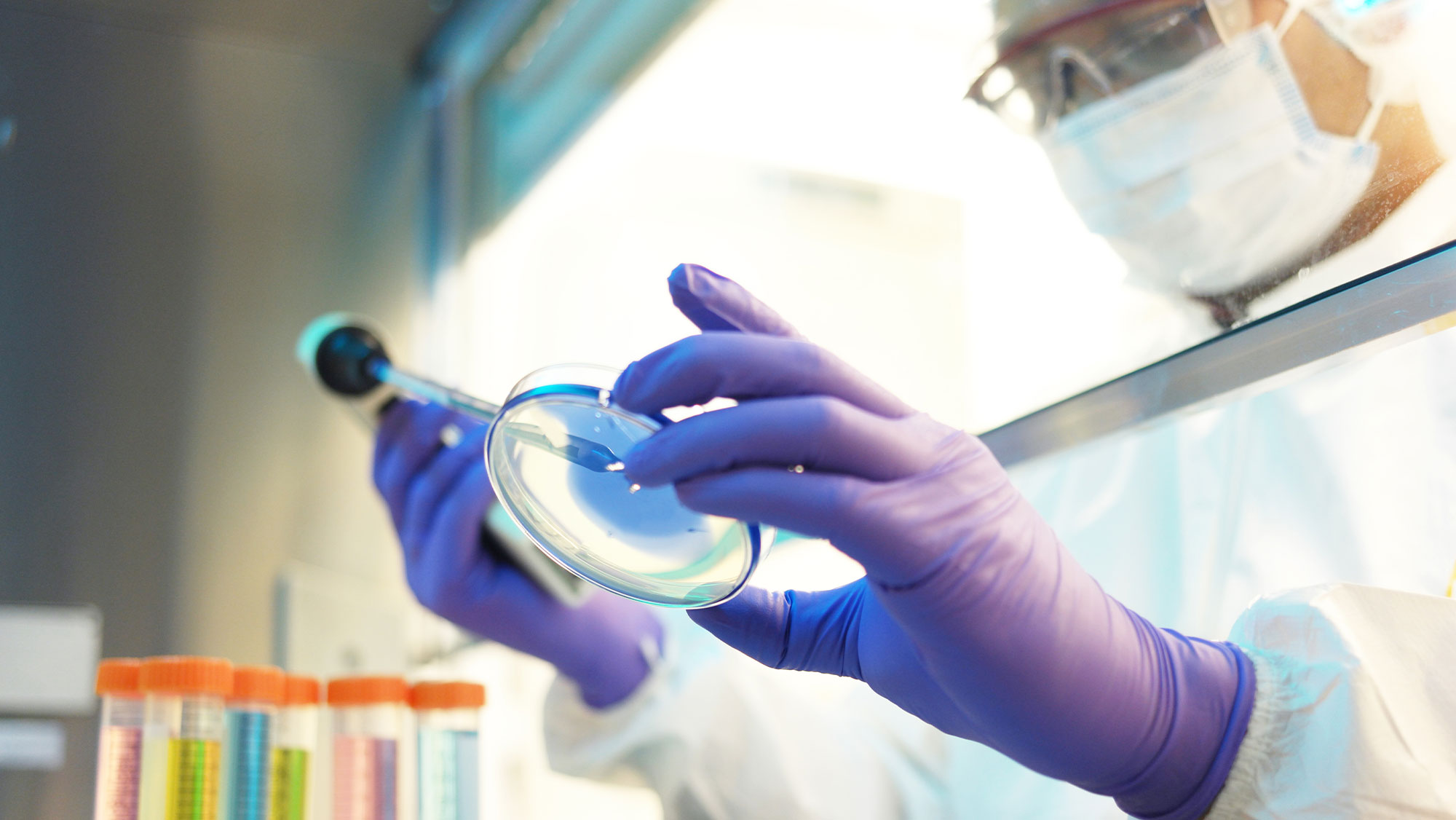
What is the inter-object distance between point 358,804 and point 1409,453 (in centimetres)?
84

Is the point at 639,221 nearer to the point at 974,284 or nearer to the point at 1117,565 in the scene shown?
the point at 974,284

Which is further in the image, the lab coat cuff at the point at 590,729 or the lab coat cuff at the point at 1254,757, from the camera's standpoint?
the lab coat cuff at the point at 590,729

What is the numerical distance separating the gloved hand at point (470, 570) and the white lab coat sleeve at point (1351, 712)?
0.67m

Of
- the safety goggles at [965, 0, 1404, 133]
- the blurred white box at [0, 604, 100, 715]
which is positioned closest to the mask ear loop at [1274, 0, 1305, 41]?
the safety goggles at [965, 0, 1404, 133]

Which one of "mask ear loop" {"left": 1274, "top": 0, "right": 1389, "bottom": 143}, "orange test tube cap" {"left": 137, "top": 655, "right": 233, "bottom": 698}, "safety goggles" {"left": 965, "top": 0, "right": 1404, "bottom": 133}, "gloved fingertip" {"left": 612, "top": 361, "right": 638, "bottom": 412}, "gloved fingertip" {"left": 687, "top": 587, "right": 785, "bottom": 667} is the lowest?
"gloved fingertip" {"left": 687, "top": 587, "right": 785, "bottom": 667}

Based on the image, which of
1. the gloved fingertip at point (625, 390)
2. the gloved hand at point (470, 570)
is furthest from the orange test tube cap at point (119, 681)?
the gloved fingertip at point (625, 390)

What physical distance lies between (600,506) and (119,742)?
0.48 m

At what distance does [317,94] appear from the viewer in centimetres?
158

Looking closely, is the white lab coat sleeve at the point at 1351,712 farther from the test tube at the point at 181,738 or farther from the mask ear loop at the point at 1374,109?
the test tube at the point at 181,738

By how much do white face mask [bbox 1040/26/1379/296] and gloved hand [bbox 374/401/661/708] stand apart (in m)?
0.60

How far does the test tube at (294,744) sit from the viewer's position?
A: 33.4 inches

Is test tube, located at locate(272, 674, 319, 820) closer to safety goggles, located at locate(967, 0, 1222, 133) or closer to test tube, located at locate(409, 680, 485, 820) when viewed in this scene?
test tube, located at locate(409, 680, 485, 820)

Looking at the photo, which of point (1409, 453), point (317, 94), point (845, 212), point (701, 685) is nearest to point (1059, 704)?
point (1409, 453)

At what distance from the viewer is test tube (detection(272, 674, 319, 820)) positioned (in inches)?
33.4
